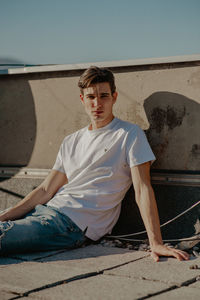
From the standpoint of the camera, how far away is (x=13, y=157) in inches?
187

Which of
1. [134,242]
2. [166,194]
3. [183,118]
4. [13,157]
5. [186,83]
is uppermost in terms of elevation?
[186,83]

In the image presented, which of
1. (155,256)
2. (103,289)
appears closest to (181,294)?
(103,289)

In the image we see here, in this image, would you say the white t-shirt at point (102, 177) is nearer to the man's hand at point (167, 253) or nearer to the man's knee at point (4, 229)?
the man's knee at point (4, 229)

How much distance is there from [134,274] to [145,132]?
4.89 ft

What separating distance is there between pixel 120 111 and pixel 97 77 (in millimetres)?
455

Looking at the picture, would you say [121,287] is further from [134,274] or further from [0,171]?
[0,171]

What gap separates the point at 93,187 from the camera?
3693mm

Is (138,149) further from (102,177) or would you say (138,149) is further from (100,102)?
(100,102)

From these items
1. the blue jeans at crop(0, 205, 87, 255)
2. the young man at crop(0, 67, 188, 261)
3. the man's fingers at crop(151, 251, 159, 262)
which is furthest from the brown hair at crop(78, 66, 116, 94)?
the man's fingers at crop(151, 251, 159, 262)

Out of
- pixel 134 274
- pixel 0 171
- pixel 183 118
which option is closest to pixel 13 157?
pixel 0 171

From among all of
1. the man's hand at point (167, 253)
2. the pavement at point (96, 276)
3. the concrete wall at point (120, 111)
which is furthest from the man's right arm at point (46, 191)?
the man's hand at point (167, 253)

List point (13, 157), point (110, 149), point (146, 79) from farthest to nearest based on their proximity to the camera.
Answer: point (13, 157) < point (146, 79) < point (110, 149)

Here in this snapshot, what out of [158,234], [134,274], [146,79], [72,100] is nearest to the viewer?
[134,274]

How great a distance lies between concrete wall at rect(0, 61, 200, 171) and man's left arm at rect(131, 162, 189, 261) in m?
0.42
